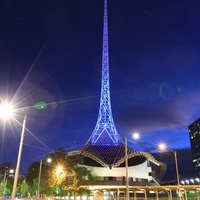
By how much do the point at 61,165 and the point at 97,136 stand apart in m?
45.5

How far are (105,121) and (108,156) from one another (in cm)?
1427

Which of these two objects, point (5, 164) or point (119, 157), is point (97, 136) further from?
point (5, 164)

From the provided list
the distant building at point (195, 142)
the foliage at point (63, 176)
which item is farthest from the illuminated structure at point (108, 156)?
the distant building at point (195, 142)

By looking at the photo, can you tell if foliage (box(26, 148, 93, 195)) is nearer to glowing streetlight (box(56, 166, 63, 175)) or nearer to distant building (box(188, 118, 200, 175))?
glowing streetlight (box(56, 166, 63, 175))

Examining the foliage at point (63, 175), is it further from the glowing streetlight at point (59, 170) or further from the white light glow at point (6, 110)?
the white light glow at point (6, 110)

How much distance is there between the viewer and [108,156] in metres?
86.4

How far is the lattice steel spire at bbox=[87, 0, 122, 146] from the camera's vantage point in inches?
3720

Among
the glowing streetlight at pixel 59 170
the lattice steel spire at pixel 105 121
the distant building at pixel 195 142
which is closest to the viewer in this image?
the glowing streetlight at pixel 59 170

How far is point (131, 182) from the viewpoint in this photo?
79.2m

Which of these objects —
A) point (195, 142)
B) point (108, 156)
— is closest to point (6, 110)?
point (108, 156)

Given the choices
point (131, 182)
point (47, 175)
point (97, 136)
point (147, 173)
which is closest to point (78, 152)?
point (97, 136)

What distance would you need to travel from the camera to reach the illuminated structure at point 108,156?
269 ft

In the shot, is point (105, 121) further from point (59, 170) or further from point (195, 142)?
point (195, 142)

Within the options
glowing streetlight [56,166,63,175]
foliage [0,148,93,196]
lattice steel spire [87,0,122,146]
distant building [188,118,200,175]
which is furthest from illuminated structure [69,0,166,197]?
distant building [188,118,200,175]
